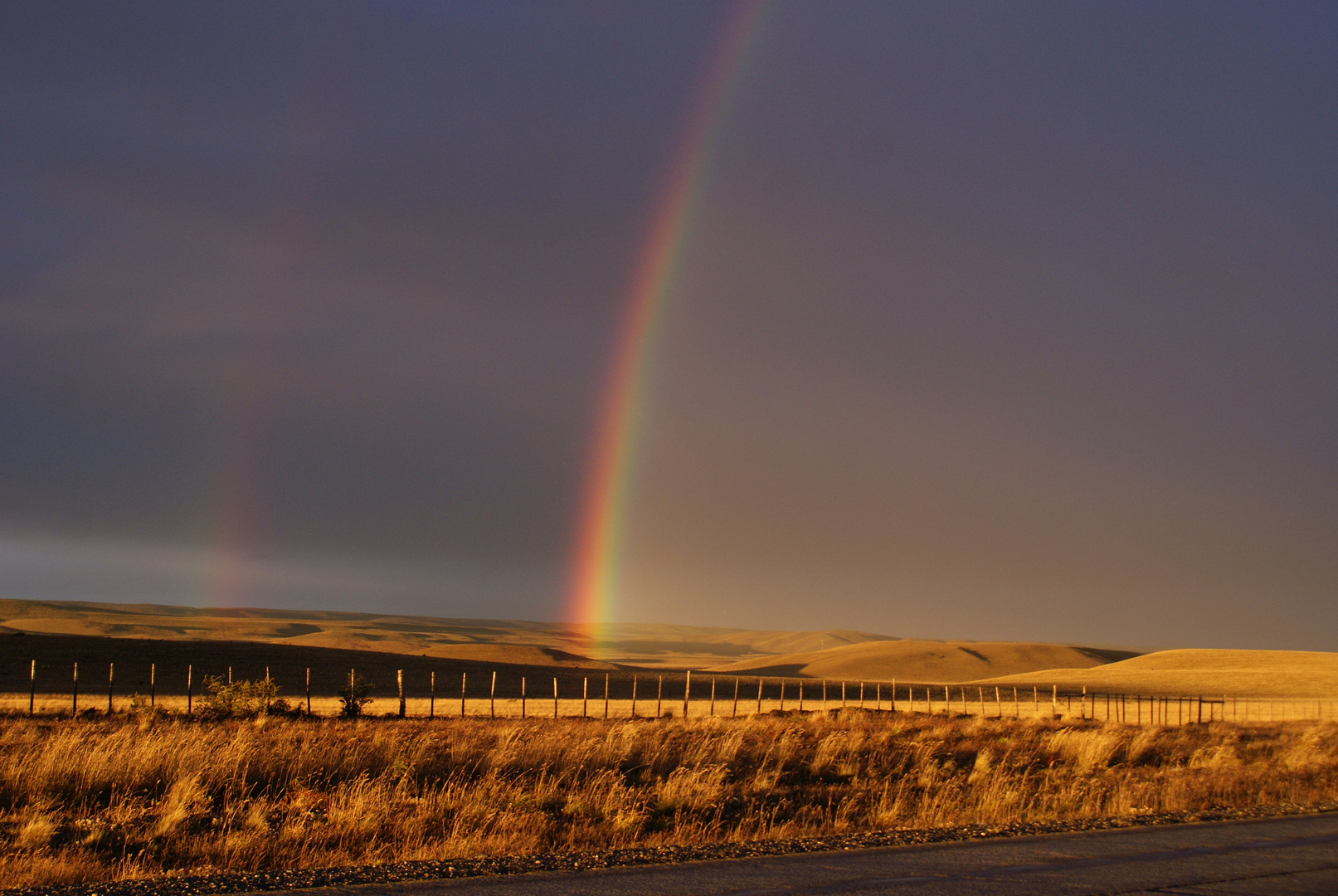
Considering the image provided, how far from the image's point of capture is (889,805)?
587 inches

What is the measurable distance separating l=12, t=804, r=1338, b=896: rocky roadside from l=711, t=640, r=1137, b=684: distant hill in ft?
365

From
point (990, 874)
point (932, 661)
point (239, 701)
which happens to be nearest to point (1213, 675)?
point (932, 661)

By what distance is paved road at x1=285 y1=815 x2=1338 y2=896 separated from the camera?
8703mm

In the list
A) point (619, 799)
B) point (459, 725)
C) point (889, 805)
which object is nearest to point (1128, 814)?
point (889, 805)

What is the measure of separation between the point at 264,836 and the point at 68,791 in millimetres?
4996

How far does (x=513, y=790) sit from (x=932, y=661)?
141m

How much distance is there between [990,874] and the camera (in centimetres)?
956

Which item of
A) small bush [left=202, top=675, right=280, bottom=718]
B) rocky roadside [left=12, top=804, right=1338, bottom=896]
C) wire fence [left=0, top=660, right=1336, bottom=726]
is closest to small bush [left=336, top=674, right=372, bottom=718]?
wire fence [left=0, top=660, right=1336, bottom=726]

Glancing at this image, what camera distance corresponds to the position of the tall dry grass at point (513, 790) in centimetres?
1120

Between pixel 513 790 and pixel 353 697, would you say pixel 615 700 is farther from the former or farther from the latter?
pixel 513 790

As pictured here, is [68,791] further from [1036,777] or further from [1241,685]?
[1241,685]

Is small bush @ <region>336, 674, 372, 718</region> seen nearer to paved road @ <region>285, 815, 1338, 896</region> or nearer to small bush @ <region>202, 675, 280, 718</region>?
small bush @ <region>202, 675, 280, 718</region>

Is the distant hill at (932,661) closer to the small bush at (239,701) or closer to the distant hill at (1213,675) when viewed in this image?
the distant hill at (1213,675)

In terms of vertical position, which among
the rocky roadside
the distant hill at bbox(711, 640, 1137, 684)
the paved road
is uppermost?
the paved road
